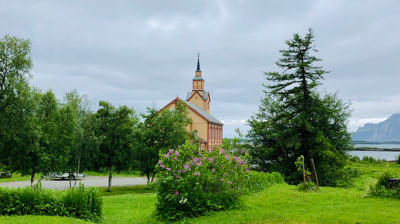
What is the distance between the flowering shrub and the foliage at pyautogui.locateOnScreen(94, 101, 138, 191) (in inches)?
784

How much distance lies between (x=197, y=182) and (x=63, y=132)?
62.4ft

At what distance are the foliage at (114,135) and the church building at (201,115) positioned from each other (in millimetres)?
20548

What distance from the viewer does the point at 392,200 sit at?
889cm

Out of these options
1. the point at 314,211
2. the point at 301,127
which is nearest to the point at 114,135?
the point at 301,127

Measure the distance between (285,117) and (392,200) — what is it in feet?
45.5

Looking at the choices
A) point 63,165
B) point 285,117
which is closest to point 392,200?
point 285,117

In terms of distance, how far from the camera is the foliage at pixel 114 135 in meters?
28.1

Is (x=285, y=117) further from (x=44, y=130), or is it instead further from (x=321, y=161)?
(x=44, y=130)

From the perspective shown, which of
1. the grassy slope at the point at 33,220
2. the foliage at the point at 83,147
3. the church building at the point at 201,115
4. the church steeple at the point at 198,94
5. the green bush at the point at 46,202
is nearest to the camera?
the grassy slope at the point at 33,220

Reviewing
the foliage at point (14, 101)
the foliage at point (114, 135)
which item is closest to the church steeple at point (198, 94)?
the foliage at point (114, 135)

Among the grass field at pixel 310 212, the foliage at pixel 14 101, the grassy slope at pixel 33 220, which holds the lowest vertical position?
the grassy slope at pixel 33 220

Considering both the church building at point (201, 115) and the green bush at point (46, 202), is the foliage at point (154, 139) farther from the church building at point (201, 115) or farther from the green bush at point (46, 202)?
the church building at point (201, 115)

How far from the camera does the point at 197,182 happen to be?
840 cm

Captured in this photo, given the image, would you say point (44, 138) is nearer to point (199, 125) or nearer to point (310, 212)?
point (310, 212)
